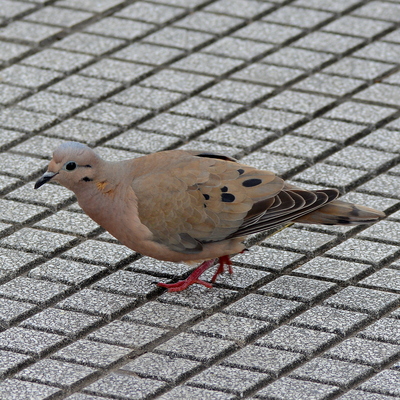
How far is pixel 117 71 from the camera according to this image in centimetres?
713

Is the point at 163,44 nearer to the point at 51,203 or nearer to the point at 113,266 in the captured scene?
the point at 51,203

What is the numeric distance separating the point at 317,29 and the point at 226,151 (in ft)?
5.92

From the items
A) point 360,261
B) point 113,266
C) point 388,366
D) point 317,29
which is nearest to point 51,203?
point 113,266

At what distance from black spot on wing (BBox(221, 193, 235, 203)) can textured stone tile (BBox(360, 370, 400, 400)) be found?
112 cm

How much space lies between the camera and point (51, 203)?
578 centimetres

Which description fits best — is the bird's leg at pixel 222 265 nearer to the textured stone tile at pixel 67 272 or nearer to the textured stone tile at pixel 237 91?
the textured stone tile at pixel 67 272

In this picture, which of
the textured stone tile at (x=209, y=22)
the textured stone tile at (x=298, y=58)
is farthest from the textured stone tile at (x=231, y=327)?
the textured stone tile at (x=209, y=22)

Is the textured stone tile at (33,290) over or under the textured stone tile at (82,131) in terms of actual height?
under

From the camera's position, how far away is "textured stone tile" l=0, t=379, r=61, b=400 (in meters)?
4.20

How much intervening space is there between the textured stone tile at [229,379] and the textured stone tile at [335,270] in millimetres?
950

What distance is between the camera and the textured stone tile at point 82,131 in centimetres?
641

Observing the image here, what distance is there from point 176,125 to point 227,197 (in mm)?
1650

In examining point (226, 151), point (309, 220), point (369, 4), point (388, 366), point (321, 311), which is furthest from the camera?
point (369, 4)

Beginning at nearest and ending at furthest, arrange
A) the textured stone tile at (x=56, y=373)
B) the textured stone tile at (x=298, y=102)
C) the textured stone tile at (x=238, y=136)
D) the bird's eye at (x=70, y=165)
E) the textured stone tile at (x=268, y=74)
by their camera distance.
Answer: the textured stone tile at (x=56, y=373) → the bird's eye at (x=70, y=165) → the textured stone tile at (x=238, y=136) → the textured stone tile at (x=298, y=102) → the textured stone tile at (x=268, y=74)
